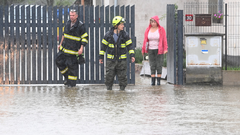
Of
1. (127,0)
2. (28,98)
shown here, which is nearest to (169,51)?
(28,98)

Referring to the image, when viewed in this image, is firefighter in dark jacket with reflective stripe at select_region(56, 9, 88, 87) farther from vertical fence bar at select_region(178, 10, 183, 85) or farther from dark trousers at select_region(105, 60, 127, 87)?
vertical fence bar at select_region(178, 10, 183, 85)

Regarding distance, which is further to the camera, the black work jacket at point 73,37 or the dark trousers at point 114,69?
the black work jacket at point 73,37

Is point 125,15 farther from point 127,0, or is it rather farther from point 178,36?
point 127,0

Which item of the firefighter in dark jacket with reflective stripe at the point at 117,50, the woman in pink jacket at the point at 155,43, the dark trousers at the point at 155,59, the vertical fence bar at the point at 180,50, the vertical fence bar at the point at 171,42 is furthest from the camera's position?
the vertical fence bar at the point at 171,42

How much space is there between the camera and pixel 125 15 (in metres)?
11.9

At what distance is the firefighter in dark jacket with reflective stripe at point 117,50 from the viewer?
10742 mm

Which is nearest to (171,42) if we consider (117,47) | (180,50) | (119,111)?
(180,50)

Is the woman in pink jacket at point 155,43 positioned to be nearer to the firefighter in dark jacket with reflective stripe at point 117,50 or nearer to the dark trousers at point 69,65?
the firefighter in dark jacket with reflective stripe at point 117,50

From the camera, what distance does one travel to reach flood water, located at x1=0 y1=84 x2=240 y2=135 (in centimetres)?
603

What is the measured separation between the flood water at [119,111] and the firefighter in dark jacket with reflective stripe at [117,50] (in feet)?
1.20

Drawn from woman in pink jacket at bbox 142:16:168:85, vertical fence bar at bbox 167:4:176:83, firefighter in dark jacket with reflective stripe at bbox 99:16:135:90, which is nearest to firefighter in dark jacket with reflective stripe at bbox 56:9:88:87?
firefighter in dark jacket with reflective stripe at bbox 99:16:135:90

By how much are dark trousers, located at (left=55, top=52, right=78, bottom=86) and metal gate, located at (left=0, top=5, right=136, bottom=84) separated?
0.65 m

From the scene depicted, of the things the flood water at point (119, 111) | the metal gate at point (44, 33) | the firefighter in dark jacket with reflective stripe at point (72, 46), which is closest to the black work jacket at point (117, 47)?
the firefighter in dark jacket with reflective stripe at point (72, 46)

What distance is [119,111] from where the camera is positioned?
7.41 metres
